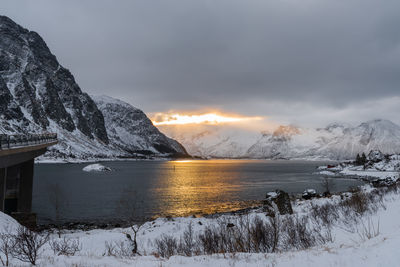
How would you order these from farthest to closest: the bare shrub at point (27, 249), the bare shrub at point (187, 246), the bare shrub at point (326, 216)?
the bare shrub at point (326, 216)
the bare shrub at point (187, 246)
the bare shrub at point (27, 249)

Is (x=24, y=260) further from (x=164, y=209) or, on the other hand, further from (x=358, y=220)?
(x=164, y=209)

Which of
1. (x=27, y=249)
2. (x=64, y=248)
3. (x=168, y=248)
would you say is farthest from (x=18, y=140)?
(x=168, y=248)

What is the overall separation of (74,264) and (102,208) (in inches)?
1821

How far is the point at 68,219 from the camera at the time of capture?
143 ft

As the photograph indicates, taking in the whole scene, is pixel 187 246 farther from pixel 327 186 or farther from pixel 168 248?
pixel 327 186

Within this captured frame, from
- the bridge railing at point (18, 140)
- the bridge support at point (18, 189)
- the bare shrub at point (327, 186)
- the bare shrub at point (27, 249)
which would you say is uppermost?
the bridge railing at point (18, 140)

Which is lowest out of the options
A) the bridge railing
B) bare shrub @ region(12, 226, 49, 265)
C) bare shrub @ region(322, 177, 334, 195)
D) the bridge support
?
bare shrub @ region(322, 177, 334, 195)

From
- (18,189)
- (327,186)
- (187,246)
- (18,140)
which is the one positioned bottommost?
(327,186)

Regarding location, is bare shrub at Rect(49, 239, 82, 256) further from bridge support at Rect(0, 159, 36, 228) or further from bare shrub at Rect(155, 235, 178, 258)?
bridge support at Rect(0, 159, 36, 228)

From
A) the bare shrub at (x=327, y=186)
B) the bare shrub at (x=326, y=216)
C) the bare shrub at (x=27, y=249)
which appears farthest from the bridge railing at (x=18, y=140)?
the bare shrub at (x=327, y=186)

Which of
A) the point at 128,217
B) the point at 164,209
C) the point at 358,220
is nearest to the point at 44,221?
the point at 128,217

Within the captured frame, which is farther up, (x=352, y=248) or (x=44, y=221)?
(x=352, y=248)

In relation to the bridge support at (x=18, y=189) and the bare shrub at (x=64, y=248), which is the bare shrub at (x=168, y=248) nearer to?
the bare shrub at (x=64, y=248)

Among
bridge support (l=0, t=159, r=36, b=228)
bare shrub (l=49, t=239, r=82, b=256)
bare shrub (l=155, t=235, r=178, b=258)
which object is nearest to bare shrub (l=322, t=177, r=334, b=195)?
bare shrub (l=155, t=235, r=178, b=258)
